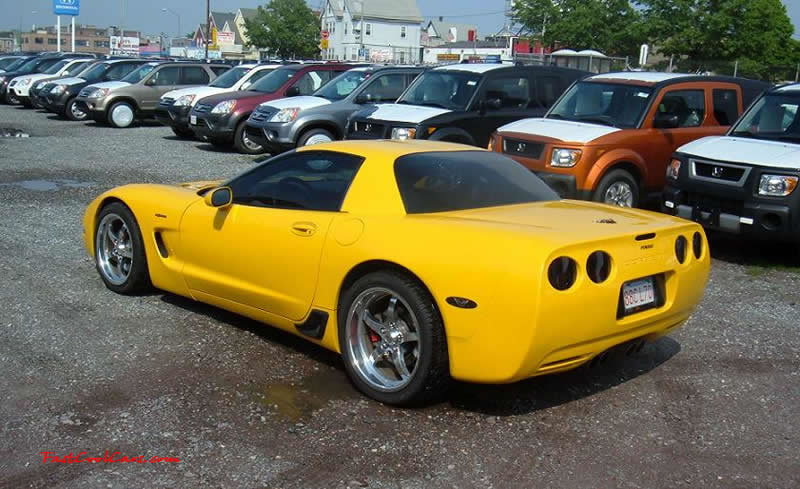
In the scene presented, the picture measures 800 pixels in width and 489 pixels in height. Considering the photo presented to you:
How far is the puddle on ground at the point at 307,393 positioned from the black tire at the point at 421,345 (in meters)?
0.25

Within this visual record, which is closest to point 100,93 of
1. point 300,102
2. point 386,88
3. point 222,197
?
point 300,102

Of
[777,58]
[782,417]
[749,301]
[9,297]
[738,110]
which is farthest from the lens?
[777,58]

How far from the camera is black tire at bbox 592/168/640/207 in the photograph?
10031 mm

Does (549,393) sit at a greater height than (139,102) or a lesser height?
lesser

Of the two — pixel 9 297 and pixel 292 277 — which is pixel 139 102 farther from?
pixel 292 277

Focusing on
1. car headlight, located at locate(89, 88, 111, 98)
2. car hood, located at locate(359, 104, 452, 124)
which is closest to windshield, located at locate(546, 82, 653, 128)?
car hood, located at locate(359, 104, 452, 124)

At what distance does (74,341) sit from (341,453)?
2.41 m

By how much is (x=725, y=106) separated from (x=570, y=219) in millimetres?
7573

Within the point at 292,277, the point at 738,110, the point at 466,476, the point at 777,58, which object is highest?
the point at 777,58

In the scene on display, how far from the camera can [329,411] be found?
4656 mm

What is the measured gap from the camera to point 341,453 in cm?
414

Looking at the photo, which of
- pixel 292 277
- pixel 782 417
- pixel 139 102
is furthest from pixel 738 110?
pixel 139 102

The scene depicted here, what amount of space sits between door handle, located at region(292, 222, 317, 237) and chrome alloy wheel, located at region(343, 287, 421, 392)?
558 mm

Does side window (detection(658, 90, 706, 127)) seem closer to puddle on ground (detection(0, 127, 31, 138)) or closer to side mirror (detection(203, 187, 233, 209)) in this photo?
side mirror (detection(203, 187, 233, 209))
